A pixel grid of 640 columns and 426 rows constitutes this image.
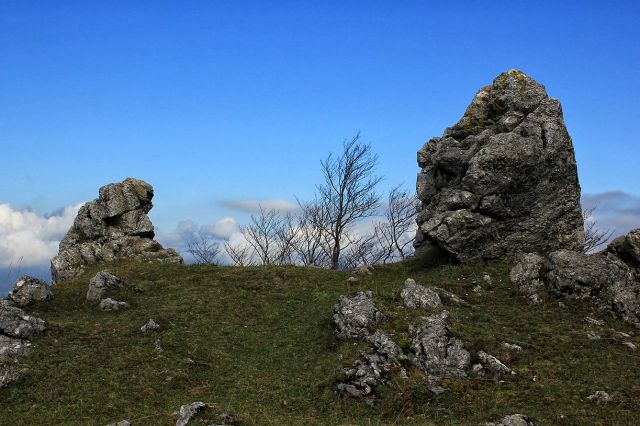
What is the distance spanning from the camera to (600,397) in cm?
1783

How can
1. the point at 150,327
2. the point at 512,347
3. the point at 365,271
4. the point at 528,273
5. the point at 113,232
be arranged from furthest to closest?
1. the point at 113,232
2. the point at 365,271
3. the point at 528,273
4. the point at 150,327
5. the point at 512,347

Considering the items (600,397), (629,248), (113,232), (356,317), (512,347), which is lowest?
(600,397)

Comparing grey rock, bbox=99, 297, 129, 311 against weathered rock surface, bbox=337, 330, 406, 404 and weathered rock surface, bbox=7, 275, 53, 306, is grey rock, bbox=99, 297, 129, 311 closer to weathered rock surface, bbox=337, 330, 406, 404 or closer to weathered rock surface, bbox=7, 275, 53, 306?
weathered rock surface, bbox=7, 275, 53, 306

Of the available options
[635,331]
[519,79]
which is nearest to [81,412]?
[635,331]

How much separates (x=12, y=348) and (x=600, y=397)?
21.9 m

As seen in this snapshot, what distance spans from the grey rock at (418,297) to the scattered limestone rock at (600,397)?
7.99 m

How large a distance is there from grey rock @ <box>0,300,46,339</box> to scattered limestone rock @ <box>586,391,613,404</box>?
2181cm

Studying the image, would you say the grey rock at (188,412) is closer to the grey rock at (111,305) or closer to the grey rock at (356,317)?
the grey rock at (356,317)

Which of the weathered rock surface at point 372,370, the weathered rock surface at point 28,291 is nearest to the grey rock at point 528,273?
the weathered rock surface at point 372,370

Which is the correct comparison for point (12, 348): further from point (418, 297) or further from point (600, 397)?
point (600, 397)

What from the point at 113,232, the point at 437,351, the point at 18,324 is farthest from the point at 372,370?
the point at 113,232

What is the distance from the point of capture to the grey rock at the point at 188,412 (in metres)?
16.5

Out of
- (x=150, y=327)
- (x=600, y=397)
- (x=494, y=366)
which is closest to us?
(x=600, y=397)

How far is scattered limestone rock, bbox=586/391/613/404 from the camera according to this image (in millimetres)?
17734
